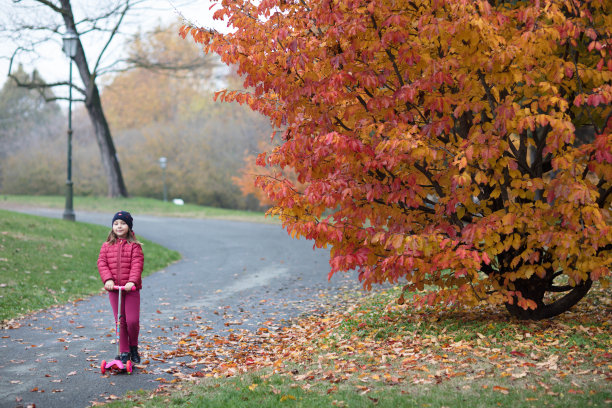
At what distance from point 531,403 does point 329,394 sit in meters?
1.51

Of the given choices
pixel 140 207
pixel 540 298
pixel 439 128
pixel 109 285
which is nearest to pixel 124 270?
pixel 109 285

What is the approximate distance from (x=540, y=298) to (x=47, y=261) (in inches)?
397

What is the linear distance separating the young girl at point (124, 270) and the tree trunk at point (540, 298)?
13.5 ft

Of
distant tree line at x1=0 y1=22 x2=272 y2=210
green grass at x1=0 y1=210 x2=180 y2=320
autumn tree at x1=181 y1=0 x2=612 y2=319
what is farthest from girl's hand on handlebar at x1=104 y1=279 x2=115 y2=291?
distant tree line at x1=0 y1=22 x2=272 y2=210

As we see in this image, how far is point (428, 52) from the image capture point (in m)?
5.89

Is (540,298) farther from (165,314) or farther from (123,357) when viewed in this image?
(165,314)

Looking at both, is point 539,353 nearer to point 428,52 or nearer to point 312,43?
point 428,52

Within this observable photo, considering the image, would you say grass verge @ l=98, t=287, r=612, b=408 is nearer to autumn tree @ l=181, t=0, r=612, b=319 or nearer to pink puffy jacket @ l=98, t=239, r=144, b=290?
autumn tree @ l=181, t=0, r=612, b=319

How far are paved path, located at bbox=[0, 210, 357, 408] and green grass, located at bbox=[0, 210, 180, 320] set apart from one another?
0.40m

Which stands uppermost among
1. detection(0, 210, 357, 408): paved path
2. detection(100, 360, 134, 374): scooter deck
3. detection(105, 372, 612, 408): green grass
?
detection(105, 372, 612, 408): green grass

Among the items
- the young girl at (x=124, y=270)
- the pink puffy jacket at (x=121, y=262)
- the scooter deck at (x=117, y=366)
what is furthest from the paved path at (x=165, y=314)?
the pink puffy jacket at (x=121, y=262)

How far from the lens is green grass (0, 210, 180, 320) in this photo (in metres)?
9.96

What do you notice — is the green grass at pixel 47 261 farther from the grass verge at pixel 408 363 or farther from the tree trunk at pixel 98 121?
the tree trunk at pixel 98 121

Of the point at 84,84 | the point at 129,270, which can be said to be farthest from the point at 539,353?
the point at 84,84
